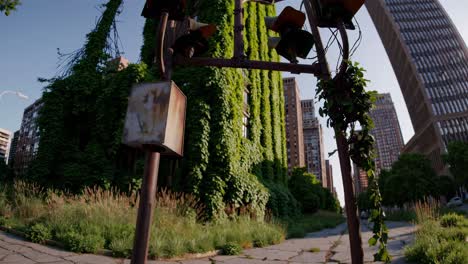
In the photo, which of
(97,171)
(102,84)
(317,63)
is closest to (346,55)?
(317,63)

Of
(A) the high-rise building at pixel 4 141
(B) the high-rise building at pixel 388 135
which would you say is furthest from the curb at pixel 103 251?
(B) the high-rise building at pixel 388 135

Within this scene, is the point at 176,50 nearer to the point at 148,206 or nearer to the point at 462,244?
the point at 148,206

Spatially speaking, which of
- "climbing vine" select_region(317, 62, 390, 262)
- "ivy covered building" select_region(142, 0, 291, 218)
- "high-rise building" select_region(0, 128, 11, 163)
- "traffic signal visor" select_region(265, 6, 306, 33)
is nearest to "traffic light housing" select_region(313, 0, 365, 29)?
"traffic signal visor" select_region(265, 6, 306, 33)

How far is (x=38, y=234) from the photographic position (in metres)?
5.57

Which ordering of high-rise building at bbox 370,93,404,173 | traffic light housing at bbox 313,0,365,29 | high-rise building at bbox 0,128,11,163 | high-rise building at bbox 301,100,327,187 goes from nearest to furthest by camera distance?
traffic light housing at bbox 313,0,365,29 → high-rise building at bbox 0,128,11,163 → high-rise building at bbox 301,100,327,187 → high-rise building at bbox 370,93,404,173

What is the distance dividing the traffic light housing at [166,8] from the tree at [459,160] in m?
44.4

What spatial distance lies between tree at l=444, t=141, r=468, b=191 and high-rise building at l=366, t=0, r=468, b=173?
113ft

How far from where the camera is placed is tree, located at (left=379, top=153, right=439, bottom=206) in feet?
116

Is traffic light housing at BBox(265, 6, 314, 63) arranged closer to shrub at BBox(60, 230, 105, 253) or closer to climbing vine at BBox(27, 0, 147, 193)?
shrub at BBox(60, 230, 105, 253)

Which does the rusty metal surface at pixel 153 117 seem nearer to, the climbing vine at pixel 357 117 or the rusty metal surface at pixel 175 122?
the rusty metal surface at pixel 175 122

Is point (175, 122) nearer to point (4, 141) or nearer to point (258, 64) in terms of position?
point (258, 64)

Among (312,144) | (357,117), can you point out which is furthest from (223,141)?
(312,144)

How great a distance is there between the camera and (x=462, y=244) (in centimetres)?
470

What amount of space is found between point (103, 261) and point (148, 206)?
3203 millimetres
